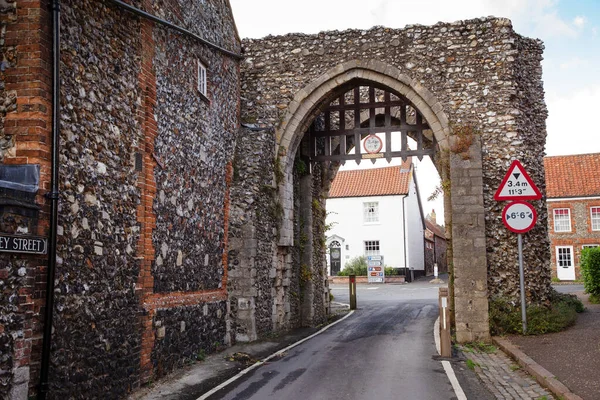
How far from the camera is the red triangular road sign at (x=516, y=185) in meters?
10.3

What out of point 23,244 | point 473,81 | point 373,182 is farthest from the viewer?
point 373,182

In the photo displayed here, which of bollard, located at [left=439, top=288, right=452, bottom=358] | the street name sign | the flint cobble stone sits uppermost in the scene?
the street name sign

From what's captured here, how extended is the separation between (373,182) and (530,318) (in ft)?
97.5

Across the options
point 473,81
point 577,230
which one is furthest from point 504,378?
point 577,230

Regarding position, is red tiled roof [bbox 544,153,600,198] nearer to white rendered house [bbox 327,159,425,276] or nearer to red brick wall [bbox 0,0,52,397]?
white rendered house [bbox 327,159,425,276]

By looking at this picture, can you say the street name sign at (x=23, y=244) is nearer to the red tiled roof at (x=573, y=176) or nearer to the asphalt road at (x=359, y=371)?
the asphalt road at (x=359, y=371)

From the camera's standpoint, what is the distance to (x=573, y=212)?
34469mm

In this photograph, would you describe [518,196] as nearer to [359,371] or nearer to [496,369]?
[496,369]

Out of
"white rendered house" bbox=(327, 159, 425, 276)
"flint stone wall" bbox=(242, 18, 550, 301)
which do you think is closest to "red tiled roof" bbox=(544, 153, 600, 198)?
"white rendered house" bbox=(327, 159, 425, 276)

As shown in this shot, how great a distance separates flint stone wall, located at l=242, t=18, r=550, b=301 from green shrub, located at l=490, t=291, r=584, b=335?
29 cm

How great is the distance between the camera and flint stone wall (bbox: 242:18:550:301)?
1209cm

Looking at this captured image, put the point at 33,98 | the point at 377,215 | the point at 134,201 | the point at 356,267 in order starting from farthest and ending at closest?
the point at 377,215
the point at 356,267
the point at 134,201
the point at 33,98

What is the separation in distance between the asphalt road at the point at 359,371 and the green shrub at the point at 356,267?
79.0 feet

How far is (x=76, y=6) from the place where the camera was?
6375mm
